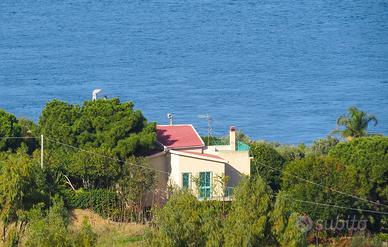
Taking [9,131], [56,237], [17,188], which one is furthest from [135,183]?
[56,237]

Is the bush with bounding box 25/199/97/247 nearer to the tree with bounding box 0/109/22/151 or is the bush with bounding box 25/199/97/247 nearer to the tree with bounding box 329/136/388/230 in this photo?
the tree with bounding box 0/109/22/151

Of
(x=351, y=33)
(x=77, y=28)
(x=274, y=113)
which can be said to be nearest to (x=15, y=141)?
(x=274, y=113)

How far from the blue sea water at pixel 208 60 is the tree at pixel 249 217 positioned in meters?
34.3

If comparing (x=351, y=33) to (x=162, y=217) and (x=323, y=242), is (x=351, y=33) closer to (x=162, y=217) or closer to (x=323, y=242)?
(x=323, y=242)

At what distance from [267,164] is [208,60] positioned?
153 feet

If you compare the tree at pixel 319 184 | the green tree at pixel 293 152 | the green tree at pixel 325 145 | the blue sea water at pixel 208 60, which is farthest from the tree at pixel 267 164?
the blue sea water at pixel 208 60

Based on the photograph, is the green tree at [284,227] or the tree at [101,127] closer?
the green tree at [284,227]

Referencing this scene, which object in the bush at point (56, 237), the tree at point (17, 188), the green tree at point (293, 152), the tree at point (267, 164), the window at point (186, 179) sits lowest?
the bush at point (56, 237)

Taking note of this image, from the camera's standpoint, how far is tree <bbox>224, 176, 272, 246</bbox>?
24.4 m

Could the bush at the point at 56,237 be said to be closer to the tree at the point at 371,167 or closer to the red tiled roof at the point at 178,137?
the red tiled roof at the point at 178,137

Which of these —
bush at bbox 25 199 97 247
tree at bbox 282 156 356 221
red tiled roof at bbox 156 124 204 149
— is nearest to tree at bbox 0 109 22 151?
red tiled roof at bbox 156 124 204 149

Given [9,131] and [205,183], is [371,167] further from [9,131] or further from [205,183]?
[9,131]

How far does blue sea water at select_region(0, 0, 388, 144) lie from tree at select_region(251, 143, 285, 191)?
889 inches

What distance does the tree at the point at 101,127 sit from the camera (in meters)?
35.3
